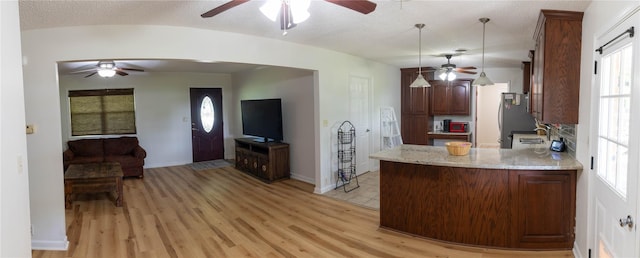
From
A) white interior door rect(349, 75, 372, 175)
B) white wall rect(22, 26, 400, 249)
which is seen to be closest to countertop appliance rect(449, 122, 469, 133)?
white interior door rect(349, 75, 372, 175)

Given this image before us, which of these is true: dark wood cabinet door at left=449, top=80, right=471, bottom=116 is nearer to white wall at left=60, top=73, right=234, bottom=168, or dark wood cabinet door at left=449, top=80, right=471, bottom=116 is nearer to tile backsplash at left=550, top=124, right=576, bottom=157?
tile backsplash at left=550, top=124, right=576, bottom=157

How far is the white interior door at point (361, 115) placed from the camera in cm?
581

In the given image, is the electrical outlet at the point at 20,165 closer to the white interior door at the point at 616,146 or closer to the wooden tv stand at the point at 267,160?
the white interior door at the point at 616,146

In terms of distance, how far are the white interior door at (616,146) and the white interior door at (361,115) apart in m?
3.65

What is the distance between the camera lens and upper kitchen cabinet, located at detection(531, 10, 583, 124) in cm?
286

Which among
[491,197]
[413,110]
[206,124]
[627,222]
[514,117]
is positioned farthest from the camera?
[206,124]

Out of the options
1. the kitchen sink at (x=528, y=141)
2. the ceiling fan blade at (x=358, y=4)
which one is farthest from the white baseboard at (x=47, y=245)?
the kitchen sink at (x=528, y=141)

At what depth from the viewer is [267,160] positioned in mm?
5883

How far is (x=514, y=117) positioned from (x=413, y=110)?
2.19 meters

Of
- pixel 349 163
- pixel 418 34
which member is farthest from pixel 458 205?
pixel 349 163

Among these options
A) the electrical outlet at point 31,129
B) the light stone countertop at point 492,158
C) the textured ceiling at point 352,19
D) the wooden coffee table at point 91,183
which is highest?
the textured ceiling at point 352,19

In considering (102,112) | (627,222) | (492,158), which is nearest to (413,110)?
(492,158)

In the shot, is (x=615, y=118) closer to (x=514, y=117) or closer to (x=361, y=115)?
(x=514, y=117)

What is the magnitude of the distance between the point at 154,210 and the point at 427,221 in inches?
136
